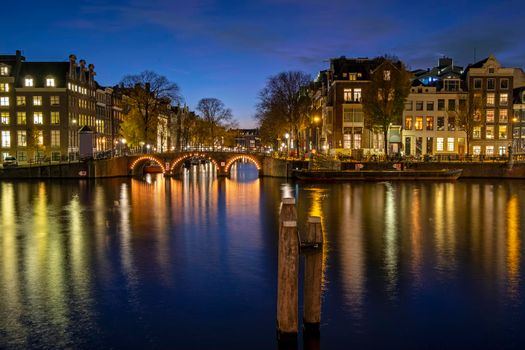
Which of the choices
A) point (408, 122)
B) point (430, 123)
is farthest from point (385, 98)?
point (430, 123)

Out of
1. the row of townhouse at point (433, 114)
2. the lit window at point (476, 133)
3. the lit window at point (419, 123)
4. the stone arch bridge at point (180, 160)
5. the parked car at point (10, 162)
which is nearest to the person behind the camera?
the parked car at point (10, 162)

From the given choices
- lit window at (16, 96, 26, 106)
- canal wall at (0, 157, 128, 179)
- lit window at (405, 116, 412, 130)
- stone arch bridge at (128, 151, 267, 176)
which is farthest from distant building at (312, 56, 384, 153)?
lit window at (16, 96, 26, 106)

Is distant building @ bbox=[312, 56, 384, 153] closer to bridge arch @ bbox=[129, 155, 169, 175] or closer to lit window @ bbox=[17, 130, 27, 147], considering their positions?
bridge arch @ bbox=[129, 155, 169, 175]

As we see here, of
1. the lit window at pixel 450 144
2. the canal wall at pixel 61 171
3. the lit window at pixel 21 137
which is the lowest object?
the canal wall at pixel 61 171

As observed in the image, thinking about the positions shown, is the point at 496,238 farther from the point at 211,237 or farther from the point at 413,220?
the point at 211,237

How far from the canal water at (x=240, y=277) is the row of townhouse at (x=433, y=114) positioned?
145ft

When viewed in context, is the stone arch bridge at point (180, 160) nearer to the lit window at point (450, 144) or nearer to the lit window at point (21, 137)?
the lit window at point (21, 137)

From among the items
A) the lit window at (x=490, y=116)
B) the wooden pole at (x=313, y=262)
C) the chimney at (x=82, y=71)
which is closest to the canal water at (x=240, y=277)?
the wooden pole at (x=313, y=262)

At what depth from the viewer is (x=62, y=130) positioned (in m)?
97.9

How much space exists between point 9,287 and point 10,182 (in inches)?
2399

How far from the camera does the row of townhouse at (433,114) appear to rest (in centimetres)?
9275

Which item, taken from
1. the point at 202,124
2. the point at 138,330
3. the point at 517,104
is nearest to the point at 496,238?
the point at 138,330

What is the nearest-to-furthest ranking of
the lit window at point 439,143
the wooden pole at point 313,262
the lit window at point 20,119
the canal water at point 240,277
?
the wooden pole at point 313,262 < the canal water at point 240,277 < the lit window at point 439,143 < the lit window at point 20,119

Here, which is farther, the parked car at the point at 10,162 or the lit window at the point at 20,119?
the lit window at the point at 20,119
